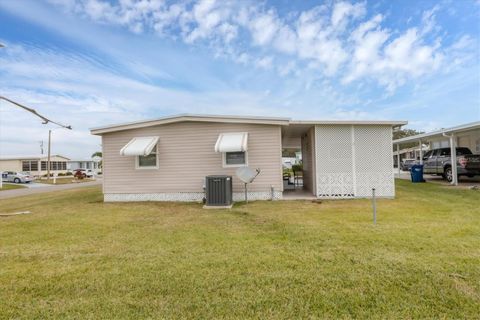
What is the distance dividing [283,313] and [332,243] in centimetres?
232

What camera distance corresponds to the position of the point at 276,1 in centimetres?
1131

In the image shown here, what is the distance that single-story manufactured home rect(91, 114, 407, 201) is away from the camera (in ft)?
31.7

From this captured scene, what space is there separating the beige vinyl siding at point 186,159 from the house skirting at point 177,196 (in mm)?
153

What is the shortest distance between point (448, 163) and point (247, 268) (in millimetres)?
16821

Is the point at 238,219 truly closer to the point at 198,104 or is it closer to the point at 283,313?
the point at 283,313

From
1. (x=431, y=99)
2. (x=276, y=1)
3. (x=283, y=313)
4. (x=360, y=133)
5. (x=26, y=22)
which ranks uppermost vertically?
(x=276, y=1)

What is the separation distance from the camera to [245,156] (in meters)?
9.66

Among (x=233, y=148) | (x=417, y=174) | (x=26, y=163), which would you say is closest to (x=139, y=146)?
(x=233, y=148)

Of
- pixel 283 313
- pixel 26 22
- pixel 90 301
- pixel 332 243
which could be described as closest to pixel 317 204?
pixel 332 243

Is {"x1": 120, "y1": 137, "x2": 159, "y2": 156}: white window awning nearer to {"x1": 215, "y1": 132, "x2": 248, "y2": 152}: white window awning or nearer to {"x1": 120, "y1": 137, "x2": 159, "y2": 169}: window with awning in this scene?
{"x1": 120, "y1": 137, "x2": 159, "y2": 169}: window with awning

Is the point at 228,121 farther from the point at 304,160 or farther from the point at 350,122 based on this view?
the point at 304,160

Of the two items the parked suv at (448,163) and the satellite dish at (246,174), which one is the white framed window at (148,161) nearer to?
the satellite dish at (246,174)

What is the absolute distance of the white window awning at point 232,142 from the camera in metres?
8.82

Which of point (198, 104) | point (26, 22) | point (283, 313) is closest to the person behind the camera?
point (283, 313)
